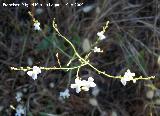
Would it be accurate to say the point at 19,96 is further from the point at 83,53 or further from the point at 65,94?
the point at 83,53

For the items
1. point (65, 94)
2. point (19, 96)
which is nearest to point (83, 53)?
point (65, 94)

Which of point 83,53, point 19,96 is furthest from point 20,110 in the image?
point 83,53

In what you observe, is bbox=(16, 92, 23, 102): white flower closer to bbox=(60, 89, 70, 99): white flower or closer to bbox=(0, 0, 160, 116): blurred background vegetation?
bbox=(0, 0, 160, 116): blurred background vegetation

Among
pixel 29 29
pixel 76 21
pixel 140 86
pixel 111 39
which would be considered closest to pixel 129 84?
pixel 140 86

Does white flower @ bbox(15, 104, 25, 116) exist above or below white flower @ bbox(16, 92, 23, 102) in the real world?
below

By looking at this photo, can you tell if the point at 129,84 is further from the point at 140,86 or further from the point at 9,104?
the point at 9,104

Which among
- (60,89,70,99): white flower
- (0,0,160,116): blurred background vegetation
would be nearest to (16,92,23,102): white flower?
(0,0,160,116): blurred background vegetation

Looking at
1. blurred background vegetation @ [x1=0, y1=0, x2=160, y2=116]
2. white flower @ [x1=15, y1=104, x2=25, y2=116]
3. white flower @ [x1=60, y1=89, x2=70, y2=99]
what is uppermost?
blurred background vegetation @ [x1=0, y1=0, x2=160, y2=116]

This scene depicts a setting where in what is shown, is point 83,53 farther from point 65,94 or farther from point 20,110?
point 20,110

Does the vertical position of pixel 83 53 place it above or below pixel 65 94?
above

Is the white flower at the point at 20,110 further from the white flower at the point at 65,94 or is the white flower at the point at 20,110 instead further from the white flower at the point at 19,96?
the white flower at the point at 65,94
